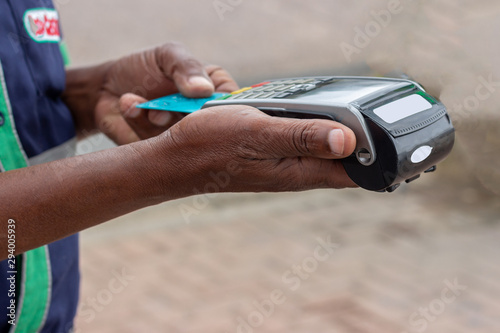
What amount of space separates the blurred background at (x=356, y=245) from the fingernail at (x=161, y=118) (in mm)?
568

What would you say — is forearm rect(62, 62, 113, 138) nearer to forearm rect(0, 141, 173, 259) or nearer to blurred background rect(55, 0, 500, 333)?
forearm rect(0, 141, 173, 259)

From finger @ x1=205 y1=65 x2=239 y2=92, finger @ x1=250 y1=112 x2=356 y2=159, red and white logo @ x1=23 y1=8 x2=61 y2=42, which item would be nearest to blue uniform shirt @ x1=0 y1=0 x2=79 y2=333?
red and white logo @ x1=23 y1=8 x2=61 y2=42

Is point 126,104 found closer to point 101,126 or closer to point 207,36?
point 101,126

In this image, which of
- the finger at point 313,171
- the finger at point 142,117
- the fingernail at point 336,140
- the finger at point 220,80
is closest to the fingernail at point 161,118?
→ the finger at point 142,117

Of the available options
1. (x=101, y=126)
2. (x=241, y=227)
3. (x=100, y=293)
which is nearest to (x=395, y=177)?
(x=101, y=126)

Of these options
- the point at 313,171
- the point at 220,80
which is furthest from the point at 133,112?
the point at 313,171

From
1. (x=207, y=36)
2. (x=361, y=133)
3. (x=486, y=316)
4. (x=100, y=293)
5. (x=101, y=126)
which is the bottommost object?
(x=486, y=316)

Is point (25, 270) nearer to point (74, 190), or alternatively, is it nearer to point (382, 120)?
point (74, 190)

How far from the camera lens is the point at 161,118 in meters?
1.23

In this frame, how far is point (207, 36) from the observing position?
4945 mm

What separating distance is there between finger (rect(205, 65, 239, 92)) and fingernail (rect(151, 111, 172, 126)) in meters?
0.19

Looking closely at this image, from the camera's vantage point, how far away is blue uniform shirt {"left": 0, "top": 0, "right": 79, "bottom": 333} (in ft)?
3.42

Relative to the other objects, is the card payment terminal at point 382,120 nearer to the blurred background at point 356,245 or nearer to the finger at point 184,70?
the finger at point 184,70

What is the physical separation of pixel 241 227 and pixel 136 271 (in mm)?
635
